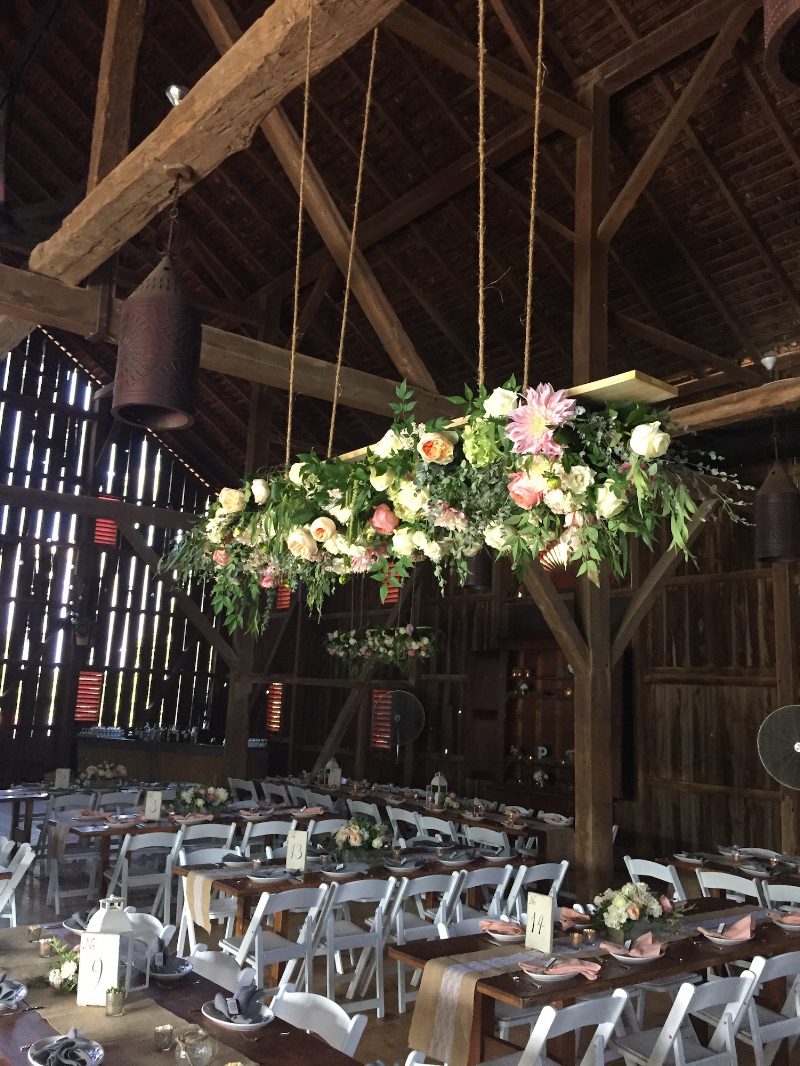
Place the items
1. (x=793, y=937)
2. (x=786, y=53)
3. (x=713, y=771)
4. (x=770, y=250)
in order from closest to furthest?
(x=786, y=53) < (x=793, y=937) < (x=770, y=250) < (x=713, y=771)

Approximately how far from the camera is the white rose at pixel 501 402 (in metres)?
2.72

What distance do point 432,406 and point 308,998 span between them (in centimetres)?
368

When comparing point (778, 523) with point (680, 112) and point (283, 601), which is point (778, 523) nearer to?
point (680, 112)

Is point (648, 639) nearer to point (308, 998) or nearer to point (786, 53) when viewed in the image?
point (308, 998)

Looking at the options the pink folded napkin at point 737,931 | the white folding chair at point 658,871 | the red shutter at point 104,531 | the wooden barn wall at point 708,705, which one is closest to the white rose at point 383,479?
the pink folded napkin at point 737,931

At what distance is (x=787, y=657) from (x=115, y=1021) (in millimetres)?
7273

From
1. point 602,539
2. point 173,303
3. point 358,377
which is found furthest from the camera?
point 358,377

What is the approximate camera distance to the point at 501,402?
272cm

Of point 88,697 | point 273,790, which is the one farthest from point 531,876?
point 88,697

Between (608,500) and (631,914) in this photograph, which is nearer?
(608,500)

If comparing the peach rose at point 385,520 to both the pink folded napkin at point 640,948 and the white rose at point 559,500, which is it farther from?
the pink folded napkin at point 640,948

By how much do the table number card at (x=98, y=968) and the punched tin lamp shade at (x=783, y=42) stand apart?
306 cm

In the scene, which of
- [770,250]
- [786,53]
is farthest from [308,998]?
[770,250]

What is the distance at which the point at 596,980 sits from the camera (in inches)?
139
